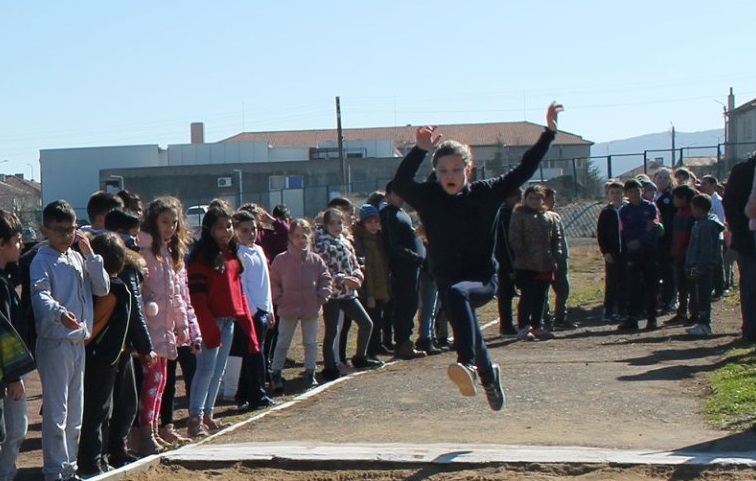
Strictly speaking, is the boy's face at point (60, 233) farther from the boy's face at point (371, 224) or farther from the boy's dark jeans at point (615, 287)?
the boy's dark jeans at point (615, 287)

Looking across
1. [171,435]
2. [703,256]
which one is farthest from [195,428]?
[703,256]

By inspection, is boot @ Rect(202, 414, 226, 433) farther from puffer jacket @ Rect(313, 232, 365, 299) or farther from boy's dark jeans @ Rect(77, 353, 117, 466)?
puffer jacket @ Rect(313, 232, 365, 299)

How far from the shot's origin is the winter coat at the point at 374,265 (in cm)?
1423

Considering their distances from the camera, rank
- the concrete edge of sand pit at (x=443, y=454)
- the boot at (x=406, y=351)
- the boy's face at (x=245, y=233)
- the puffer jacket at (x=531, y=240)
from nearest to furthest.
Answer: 1. the concrete edge of sand pit at (x=443, y=454)
2. the boy's face at (x=245, y=233)
3. the boot at (x=406, y=351)
4. the puffer jacket at (x=531, y=240)

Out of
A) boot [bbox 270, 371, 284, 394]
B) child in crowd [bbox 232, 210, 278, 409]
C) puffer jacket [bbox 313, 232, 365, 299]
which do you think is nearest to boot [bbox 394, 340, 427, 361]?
puffer jacket [bbox 313, 232, 365, 299]

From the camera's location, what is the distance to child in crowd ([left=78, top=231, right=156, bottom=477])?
27.8ft

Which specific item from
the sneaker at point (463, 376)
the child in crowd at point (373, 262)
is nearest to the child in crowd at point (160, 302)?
the sneaker at point (463, 376)

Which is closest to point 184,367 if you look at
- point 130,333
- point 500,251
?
point 130,333

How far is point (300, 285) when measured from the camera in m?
12.2

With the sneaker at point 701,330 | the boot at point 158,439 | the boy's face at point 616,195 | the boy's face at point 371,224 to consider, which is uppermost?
the boy's face at point 616,195

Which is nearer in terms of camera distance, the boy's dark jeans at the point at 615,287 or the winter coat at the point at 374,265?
the winter coat at the point at 374,265

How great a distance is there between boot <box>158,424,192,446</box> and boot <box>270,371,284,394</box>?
2.33 meters

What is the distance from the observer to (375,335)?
47.0 feet

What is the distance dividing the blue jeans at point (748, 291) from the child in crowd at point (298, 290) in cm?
449
